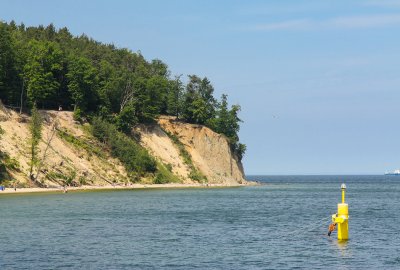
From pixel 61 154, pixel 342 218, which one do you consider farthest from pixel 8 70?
pixel 342 218

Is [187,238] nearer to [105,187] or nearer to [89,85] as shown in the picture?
[105,187]

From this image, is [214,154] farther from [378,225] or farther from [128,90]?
[378,225]

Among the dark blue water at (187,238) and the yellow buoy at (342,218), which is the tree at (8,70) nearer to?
the dark blue water at (187,238)

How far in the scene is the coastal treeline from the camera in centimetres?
14625

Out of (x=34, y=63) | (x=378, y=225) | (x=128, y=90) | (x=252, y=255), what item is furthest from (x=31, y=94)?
(x=252, y=255)

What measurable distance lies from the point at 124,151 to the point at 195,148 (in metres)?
35.2

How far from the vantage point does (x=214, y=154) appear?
189 metres

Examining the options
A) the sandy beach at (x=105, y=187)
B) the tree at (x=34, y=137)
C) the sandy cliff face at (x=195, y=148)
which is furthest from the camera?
the sandy cliff face at (x=195, y=148)

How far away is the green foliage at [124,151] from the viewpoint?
152m

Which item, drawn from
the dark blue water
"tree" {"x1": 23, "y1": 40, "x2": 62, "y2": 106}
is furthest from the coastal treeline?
the dark blue water

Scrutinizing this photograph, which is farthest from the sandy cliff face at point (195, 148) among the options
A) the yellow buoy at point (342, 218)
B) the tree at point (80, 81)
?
the yellow buoy at point (342, 218)

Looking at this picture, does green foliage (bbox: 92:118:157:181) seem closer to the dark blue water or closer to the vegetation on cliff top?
the vegetation on cliff top

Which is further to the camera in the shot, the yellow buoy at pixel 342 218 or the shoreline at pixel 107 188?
the shoreline at pixel 107 188

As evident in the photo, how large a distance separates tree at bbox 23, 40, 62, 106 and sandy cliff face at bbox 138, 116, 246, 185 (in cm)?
2716
